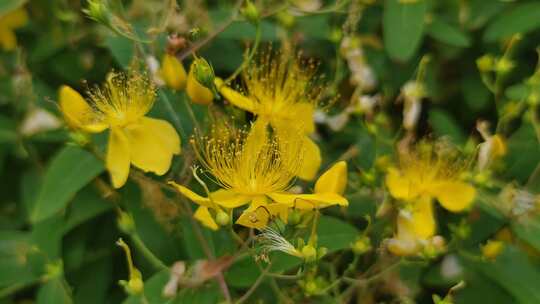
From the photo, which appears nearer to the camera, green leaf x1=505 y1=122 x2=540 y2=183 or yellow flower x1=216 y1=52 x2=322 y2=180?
yellow flower x1=216 y1=52 x2=322 y2=180

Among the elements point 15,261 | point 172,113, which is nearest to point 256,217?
point 172,113

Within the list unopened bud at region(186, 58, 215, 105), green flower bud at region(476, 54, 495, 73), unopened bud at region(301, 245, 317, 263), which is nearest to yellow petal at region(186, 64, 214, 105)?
unopened bud at region(186, 58, 215, 105)

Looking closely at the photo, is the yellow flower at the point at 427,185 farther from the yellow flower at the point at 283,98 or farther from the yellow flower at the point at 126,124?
the yellow flower at the point at 126,124

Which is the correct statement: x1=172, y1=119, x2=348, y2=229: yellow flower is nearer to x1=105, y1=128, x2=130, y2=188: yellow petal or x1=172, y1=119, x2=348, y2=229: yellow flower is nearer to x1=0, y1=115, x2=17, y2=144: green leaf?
x1=105, y1=128, x2=130, y2=188: yellow petal

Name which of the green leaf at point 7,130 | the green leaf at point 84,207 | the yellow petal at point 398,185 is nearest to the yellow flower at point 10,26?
the green leaf at point 7,130

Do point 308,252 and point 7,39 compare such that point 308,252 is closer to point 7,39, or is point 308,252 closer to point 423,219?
point 423,219

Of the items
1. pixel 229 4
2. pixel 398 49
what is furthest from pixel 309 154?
pixel 229 4
